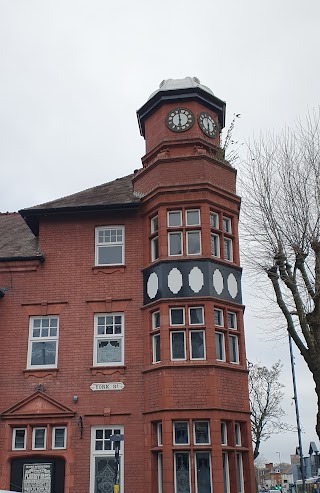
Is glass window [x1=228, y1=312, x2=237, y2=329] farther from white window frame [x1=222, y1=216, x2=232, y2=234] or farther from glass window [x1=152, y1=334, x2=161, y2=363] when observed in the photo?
white window frame [x1=222, y1=216, x2=232, y2=234]

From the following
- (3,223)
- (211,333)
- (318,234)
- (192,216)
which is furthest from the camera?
(3,223)

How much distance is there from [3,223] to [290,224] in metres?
12.1

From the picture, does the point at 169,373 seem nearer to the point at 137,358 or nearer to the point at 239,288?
the point at 137,358

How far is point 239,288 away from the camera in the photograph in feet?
58.6

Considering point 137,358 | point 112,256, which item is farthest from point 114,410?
point 112,256

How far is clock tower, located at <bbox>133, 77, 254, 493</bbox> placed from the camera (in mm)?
15258

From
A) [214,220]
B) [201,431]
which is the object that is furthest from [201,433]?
[214,220]

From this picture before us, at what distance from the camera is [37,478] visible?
52.1ft

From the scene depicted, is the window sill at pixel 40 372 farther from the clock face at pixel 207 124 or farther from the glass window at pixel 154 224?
the clock face at pixel 207 124

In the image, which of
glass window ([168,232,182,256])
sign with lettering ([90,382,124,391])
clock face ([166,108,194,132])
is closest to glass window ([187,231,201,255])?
glass window ([168,232,182,256])

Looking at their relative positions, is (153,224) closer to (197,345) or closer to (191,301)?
(191,301)

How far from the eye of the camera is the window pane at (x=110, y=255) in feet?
59.5

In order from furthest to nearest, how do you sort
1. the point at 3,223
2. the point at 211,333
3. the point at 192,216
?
the point at 3,223 < the point at 192,216 < the point at 211,333

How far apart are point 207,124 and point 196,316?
6751 millimetres
